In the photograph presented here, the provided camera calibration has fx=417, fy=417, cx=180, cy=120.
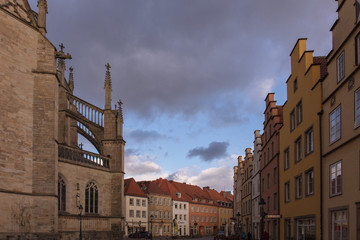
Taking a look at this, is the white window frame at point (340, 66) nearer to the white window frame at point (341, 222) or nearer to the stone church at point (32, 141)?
the white window frame at point (341, 222)

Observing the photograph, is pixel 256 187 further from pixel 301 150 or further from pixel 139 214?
pixel 139 214

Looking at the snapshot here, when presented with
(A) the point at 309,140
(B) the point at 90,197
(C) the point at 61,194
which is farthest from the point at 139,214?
(A) the point at 309,140

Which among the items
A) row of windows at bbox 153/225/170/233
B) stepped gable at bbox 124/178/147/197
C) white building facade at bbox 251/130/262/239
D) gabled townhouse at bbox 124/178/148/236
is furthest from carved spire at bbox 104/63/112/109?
row of windows at bbox 153/225/170/233

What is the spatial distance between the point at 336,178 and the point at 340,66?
4.51 meters

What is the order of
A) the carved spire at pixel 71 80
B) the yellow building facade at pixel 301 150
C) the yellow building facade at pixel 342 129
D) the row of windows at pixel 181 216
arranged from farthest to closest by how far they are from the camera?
the row of windows at pixel 181 216 < the carved spire at pixel 71 80 < the yellow building facade at pixel 301 150 < the yellow building facade at pixel 342 129

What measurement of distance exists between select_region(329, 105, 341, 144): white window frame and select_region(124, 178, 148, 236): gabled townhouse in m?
49.5

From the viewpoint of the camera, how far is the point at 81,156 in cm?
3247

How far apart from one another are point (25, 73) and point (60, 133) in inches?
369

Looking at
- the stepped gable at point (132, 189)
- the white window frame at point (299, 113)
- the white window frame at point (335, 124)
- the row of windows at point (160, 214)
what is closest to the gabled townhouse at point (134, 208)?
the stepped gable at point (132, 189)

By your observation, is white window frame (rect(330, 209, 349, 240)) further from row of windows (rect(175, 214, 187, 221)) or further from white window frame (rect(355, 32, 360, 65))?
row of windows (rect(175, 214, 187, 221))

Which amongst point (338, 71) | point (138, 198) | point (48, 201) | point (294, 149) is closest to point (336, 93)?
point (338, 71)

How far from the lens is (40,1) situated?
87.6 feet

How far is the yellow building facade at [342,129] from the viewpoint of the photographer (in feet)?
48.2

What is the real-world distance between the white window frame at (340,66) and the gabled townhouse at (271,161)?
1208 centimetres
